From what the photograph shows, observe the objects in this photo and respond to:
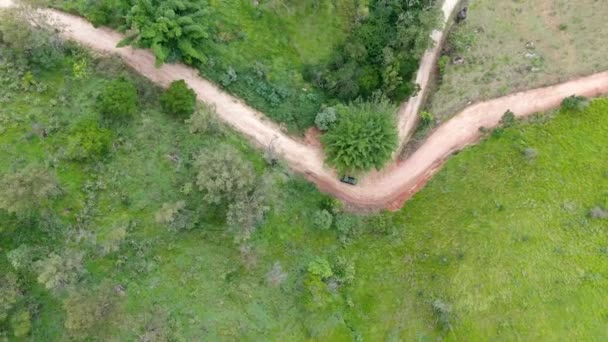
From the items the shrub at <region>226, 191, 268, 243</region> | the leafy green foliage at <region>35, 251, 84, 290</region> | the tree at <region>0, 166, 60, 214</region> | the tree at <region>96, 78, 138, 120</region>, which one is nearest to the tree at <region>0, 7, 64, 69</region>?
the tree at <region>96, 78, 138, 120</region>

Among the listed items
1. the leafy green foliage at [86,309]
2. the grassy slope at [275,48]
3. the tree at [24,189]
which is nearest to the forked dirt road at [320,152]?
the grassy slope at [275,48]

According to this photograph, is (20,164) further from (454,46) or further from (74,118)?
(454,46)

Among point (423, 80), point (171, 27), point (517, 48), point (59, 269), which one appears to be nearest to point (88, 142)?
point (59, 269)

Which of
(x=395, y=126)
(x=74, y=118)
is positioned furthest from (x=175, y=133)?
(x=395, y=126)

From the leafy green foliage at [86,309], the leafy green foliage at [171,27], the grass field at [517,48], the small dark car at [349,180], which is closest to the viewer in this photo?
the leafy green foliage at [86,309]

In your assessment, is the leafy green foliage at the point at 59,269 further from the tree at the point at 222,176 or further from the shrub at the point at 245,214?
the shrub at the point at 245,214

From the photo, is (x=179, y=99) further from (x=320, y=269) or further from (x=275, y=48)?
(x=320, y=269)
